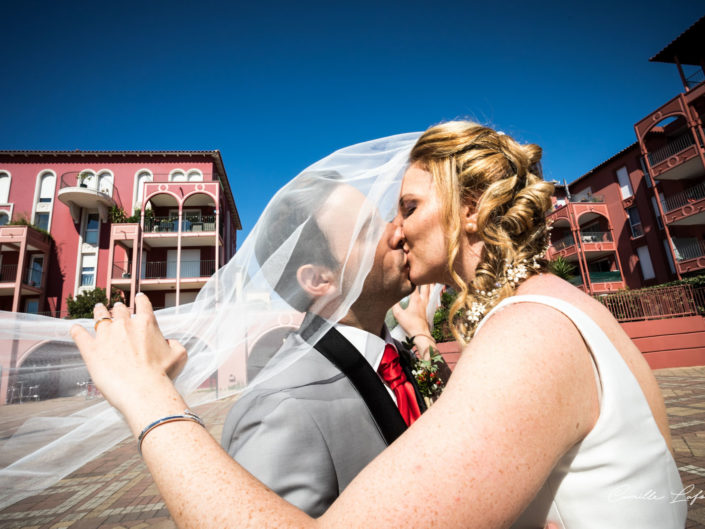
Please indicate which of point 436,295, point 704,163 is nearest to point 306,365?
point 436,295

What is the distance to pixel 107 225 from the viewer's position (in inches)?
1014

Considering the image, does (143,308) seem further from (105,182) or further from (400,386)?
(105,182)

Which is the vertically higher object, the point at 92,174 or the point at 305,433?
the point at 92,174

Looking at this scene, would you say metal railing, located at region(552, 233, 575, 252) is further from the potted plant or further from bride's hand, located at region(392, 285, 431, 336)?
the potted plant

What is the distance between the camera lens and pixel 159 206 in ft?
85.5

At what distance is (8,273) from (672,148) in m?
39.6

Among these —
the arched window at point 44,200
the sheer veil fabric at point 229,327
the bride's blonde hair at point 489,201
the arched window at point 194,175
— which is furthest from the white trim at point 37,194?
the bride's blonde hair at point 489,201

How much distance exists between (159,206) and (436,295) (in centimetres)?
2713

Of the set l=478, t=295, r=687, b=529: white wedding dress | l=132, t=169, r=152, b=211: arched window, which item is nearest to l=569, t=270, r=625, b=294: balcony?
l=478, t=295, r=687, b=529: white wedding dress

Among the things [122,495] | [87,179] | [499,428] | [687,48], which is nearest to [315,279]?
[499,428]

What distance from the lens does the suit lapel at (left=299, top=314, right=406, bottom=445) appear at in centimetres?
156

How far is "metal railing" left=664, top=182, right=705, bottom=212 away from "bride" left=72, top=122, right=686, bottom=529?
24.7 metres

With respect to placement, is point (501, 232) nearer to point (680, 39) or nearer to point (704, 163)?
point (704, 163)

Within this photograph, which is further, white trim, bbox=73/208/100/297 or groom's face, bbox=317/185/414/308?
white trim, bbox=73/208/100/297
